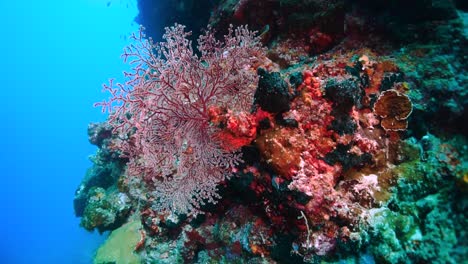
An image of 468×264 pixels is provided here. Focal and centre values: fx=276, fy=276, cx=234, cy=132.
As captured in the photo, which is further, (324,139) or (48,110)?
(48,110)

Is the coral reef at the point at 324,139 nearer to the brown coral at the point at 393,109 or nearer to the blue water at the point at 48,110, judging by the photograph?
the brown coral at the point at 393,109

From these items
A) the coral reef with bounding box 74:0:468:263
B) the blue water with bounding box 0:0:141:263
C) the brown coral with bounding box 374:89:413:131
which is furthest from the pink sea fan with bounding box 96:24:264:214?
the blue water with bounding box 0:0:141:263

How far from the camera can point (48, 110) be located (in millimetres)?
100688

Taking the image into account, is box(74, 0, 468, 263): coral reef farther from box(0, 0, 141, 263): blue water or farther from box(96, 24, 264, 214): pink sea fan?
box(0, 0, 141, 263): blue water

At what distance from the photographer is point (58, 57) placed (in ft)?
373

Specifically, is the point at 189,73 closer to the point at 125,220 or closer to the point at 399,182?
the point at 399,182

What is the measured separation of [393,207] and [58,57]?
136913mm

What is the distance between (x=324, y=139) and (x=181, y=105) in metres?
1.87

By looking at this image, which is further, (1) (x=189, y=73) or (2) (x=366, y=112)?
(1) (x=189, y=73)

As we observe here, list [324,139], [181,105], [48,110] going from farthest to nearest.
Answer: [48,110] → [181,105] → [324,139]

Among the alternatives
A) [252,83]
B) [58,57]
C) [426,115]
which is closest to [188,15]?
[252,83]

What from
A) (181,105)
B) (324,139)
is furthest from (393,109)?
(181,105)

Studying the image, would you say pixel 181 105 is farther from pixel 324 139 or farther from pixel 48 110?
pixel 48 110

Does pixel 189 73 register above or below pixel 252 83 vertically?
above
